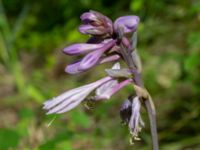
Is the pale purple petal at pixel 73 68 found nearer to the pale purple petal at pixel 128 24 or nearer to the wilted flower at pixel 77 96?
the wilted flower at pixel 77 96

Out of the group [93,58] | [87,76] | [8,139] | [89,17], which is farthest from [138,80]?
[87,76]

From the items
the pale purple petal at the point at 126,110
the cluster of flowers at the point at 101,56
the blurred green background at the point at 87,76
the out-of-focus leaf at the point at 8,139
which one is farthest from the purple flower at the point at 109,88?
the out-of-focus leaf at the point at 8,139

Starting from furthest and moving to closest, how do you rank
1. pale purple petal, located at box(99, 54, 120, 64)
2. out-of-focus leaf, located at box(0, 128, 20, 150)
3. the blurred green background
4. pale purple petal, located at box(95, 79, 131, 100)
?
the blurred green background, out-of-focus leaf, located at box(0, 128, 20, 150), pale purple petal, located at box(99, 54, 120, 64), pale purple petal, located at box(95, 79, 131, 100)

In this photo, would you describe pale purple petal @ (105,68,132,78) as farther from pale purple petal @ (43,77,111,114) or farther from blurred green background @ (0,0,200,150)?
blurred green background @ (0,0,200,150)

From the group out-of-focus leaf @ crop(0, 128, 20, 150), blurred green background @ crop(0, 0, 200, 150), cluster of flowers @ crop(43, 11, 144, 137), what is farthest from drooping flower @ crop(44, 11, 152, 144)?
out-of-focus leaf @ crop(0, 128, 20, 150)

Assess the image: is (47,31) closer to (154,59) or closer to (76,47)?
(154,59)
